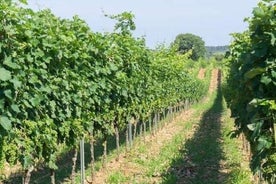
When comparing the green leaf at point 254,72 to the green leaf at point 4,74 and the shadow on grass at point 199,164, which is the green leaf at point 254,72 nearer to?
the green leaf at point 4,74

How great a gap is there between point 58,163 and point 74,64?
5219 millimetres

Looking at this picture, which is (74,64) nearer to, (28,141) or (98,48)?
(98,48)

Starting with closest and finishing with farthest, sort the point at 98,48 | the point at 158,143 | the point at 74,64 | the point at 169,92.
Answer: the point at 74,64 < the point at 98,48 < the point at 158,143 < the point at 169,92

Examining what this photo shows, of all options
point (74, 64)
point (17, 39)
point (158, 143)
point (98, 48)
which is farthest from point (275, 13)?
point (158, 143)

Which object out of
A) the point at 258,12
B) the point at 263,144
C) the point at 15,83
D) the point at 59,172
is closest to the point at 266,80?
the point at 263,144

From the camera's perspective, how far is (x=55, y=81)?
26.0 feet

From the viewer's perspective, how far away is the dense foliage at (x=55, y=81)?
593 cm

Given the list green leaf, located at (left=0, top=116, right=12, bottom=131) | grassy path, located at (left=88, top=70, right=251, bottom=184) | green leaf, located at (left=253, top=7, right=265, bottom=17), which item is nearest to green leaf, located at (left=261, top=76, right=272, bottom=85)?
green leaf, located at (left=253, top=7, right=265, bottom=17)

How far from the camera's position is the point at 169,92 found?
2375cm

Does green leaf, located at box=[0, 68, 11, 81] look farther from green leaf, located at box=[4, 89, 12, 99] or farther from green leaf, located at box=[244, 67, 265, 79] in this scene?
green leaf, located at box=[244, 67, 265, 79]

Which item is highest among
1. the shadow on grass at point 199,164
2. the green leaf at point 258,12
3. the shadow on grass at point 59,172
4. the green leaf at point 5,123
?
the green leaf at point 258,12

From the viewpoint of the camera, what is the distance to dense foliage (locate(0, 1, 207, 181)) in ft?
19.5

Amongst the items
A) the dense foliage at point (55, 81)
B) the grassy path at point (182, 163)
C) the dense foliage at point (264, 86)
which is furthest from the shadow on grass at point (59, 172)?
the dense foliage at point (264, 86)

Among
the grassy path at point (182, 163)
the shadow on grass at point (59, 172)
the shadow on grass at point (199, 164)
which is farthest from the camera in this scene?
the shadow on grass at point (199, 164)
